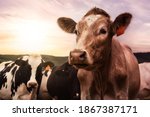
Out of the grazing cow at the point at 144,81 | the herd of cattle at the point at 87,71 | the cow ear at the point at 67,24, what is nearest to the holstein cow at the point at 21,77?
the herd of cattle at the point at 87,71

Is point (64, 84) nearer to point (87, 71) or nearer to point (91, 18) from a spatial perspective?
point (87, 71)

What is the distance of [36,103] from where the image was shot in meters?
2.08

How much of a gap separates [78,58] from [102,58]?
0.39 ft

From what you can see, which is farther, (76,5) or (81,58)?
(76,5)

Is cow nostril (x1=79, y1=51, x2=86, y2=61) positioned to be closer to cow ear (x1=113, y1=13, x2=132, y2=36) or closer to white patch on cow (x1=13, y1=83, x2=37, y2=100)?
cow ear (x1=113, y1=13, x2=132, y2=36)

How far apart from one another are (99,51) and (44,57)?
0.91ft

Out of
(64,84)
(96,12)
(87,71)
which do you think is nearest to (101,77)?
(87,71)

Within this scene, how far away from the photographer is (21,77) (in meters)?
2.10

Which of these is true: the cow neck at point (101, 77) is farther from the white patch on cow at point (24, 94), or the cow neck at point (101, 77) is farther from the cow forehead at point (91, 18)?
the white patch on cow at point (24, 94)

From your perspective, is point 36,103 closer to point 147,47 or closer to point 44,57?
point 44,57

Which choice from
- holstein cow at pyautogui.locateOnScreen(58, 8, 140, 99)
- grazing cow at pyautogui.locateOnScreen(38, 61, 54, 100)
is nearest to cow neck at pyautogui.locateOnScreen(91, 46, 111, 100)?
holstein cow at pyautogui.locateOnScreen(58, 8, 140, 99)

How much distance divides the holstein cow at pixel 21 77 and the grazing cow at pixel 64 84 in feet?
0.22

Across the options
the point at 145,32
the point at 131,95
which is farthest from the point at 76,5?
the point at 131,95

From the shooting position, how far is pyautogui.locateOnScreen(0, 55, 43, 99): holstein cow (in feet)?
6.82
